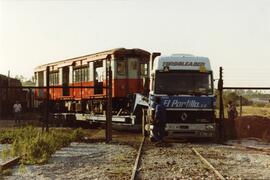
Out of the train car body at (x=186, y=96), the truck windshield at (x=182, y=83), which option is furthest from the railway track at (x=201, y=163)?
the truck windshield at (x=182, y=83)

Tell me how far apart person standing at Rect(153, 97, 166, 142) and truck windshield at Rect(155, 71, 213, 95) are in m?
0.59

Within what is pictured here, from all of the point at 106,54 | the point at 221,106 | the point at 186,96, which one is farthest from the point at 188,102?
the point at 106,54

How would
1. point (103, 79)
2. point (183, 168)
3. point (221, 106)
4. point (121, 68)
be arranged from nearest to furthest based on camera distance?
1. point (183, 168)
2. point (221, 106)
3. point (121, 68)
4. point (103, 79)

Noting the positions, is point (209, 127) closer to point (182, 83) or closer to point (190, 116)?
point (190, 116)

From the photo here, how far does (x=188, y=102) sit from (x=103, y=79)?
847 centimetres

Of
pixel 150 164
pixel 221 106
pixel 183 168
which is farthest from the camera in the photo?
pixel 221 106

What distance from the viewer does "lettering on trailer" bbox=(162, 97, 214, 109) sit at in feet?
56.5

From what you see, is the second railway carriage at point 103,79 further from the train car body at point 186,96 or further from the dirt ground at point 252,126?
the train car body at point 186,96

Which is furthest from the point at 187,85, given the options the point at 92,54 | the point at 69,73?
the point at 69,73

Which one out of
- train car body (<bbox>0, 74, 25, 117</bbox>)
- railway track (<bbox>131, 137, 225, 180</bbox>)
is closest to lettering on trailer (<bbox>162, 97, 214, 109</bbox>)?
railway track (<bbox>131, 137, 225, 180</bbox>)

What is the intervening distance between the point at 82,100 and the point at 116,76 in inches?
161

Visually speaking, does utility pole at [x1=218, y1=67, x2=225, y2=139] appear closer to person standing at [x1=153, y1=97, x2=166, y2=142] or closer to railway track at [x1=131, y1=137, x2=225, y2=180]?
person standing at [x1=153, y1=97, x2=166, y2=142]

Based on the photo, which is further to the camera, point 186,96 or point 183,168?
point 186,96

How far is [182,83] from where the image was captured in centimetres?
1738
